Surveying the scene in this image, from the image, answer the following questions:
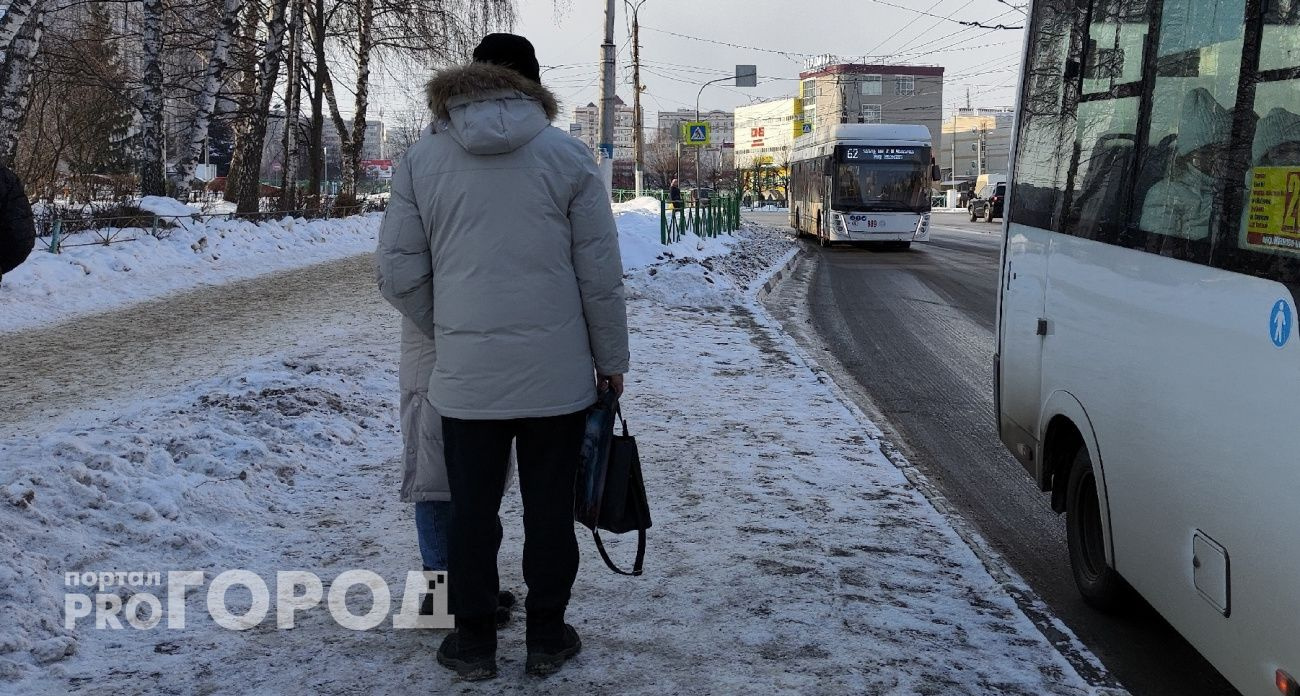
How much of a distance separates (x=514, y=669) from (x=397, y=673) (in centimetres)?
34

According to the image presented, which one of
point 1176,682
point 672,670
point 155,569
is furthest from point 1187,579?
point 155,569

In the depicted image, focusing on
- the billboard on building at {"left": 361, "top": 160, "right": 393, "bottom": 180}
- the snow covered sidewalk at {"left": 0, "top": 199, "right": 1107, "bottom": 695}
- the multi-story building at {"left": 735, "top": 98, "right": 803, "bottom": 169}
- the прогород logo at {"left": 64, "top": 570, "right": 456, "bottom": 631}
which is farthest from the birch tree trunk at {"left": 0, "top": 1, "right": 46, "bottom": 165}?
the multi-story building at {"left": 735, "top": 98, "right": 803, "bottom": 169}

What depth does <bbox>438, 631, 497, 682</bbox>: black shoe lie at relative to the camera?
3.45m

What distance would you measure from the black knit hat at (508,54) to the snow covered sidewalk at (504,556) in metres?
1.74

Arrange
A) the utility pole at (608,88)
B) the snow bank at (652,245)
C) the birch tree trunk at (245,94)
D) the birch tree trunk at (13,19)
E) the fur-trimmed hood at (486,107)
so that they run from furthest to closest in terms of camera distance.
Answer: the birch tree trunk at (245,94)
the utility pole at (608,88)
the snow bank at (652,245)
the birch tree trunk at (13,19)
the fur-trimmed hood at (486,107)

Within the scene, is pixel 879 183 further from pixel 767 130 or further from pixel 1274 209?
pixel 767 130

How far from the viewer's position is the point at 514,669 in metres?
3.56

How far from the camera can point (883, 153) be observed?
2770cm

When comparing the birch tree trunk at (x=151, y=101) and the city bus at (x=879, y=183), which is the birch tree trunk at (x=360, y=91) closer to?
the birch tree trunk at (x=151, y=101)

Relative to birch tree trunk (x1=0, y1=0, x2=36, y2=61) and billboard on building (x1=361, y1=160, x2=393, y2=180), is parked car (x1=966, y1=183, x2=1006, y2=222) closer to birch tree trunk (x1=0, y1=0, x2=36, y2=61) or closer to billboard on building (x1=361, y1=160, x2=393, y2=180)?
birch tree trunk (x1=0, y1=0, x2=36, y2=61)

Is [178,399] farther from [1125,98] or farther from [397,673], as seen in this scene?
[1125,98]

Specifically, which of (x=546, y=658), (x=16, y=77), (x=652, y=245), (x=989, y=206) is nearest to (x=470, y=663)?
(x=546, y=658)

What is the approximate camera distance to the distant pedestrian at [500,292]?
126 inches

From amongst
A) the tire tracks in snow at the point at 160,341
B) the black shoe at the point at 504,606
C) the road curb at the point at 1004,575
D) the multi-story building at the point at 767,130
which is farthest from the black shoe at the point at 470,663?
the multi-story building at the point at 767,130
